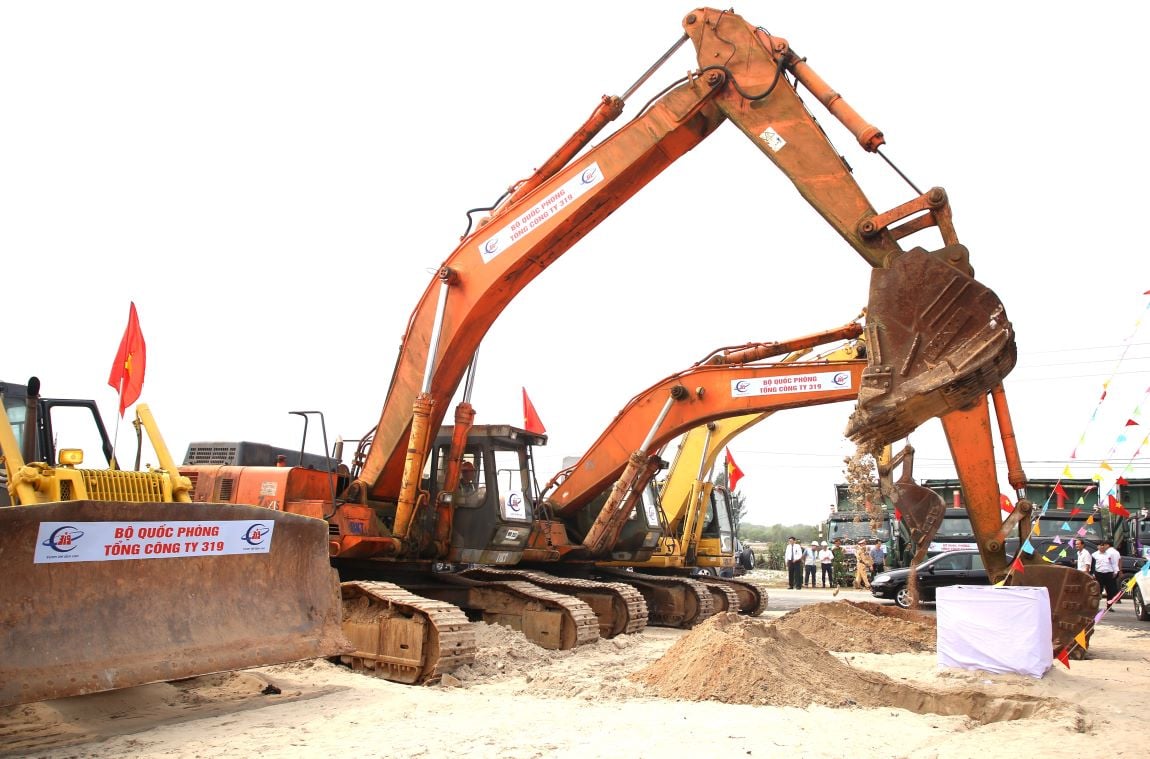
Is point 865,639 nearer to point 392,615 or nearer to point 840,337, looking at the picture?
point 840,337

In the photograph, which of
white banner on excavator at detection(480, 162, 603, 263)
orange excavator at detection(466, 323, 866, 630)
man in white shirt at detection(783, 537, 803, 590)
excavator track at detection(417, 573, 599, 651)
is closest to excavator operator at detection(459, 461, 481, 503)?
excavator track at detection(417, 573, 599, 651)

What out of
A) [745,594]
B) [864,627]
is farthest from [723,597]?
[864,627]

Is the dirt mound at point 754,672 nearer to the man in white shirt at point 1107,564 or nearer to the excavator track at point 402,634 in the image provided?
the excavator track at point 402,634

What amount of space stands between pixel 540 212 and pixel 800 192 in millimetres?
2703

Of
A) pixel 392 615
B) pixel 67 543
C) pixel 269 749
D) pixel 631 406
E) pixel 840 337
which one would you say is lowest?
pixel 269 749

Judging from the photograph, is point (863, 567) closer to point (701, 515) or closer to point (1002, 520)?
point (701, 515)

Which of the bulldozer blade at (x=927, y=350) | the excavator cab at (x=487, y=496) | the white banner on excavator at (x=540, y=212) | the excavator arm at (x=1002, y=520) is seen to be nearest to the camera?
the bulldozer blade at (x=927, y=350)

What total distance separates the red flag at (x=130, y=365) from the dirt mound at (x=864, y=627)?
271 inches

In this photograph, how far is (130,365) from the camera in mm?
9289

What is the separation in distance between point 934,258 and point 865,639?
223 inches

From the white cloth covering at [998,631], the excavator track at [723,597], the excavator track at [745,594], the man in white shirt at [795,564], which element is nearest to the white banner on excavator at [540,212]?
the white cloth covering at [998,631]

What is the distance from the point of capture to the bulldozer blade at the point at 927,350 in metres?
7.00

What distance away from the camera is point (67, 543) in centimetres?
584

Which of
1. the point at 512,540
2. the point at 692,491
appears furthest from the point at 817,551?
the point at 512,540
